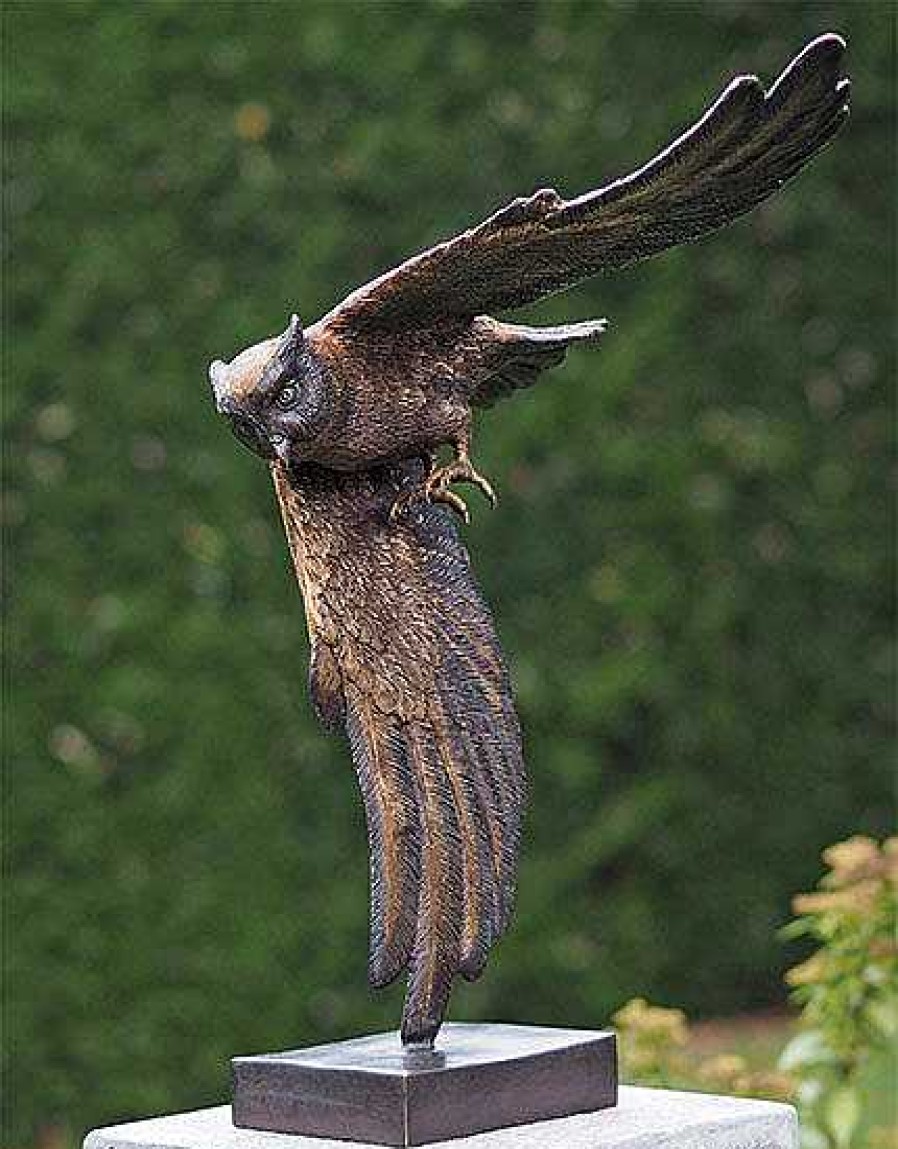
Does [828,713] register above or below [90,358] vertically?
below

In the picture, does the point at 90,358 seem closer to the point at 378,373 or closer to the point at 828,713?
the point at 828,713

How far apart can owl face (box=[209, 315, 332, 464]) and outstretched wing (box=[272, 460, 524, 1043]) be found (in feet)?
0.39

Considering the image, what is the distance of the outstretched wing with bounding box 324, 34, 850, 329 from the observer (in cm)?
301

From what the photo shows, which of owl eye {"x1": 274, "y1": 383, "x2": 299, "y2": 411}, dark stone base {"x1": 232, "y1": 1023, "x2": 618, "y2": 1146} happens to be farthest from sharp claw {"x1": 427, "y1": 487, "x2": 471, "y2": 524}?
dark stone base {"x1": 232, "y1": 1023, "x2": 618, "y2": 1146}

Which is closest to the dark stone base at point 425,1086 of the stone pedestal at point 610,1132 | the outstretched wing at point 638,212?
the stone pedestal at point 610,1132

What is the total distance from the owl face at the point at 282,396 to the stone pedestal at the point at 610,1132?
85 cm

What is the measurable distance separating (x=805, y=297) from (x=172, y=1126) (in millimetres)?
3885

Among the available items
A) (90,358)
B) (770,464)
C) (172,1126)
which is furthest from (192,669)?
(172,1126)

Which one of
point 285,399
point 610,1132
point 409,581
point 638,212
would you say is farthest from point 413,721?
point 638,212

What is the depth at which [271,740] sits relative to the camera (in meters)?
5.95

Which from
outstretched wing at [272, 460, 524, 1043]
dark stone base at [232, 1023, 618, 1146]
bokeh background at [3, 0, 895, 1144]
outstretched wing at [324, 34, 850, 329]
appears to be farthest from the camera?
bokeh background at [3, 0, 895, 1144]

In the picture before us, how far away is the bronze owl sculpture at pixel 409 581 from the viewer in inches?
128

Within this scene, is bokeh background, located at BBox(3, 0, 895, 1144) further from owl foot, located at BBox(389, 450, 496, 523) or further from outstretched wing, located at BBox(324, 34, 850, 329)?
outstretched wing, located at BBox(324, 34, 850, 329)

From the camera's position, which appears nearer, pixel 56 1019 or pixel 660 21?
pixel 56 1019
